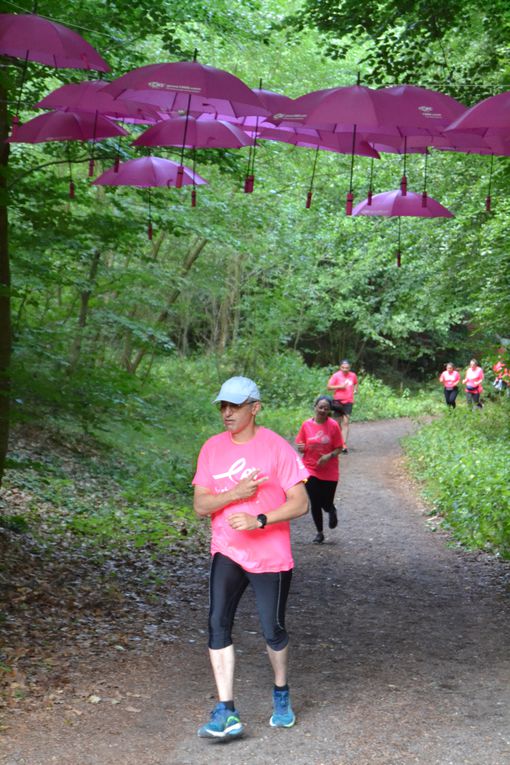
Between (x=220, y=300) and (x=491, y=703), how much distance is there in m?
27.4

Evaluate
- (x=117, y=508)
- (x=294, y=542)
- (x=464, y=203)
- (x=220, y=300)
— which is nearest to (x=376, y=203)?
(x=294, y=542)

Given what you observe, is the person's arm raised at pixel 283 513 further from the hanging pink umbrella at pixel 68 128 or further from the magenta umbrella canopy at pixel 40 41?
the hanging pink umbrella at pixel 68 128

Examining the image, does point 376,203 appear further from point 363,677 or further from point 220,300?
point 220,300

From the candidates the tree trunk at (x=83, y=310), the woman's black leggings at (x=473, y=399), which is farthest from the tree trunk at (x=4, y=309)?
the woman's black leggings at (x=473, y=399)

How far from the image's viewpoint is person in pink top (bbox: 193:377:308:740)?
5309mm

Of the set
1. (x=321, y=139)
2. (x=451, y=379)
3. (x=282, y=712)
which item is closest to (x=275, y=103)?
(x=321, y=139)

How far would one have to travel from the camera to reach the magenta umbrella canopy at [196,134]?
30.8ft

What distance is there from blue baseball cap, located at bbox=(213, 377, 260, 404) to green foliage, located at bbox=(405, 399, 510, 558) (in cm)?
646

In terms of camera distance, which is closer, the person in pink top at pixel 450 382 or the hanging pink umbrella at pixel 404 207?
the hanging pink umbrella at pixel 404 207

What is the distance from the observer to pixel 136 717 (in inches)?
231

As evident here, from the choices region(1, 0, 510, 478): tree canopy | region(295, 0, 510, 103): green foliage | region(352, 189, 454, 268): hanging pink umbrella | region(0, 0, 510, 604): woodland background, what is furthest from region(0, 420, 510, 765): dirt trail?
region(295, 0, 510, 103): green foliage

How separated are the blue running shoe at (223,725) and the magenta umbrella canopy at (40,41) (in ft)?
16.2

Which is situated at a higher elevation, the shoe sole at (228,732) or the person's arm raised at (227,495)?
the person's arm raised at (227,495)

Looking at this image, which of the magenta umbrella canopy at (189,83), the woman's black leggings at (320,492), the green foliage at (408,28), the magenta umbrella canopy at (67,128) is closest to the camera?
the magenta umbrella canopy at (189,83)
